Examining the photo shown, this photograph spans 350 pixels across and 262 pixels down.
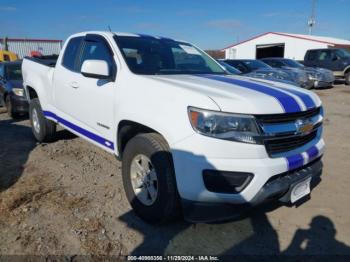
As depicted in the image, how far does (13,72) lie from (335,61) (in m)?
15.0

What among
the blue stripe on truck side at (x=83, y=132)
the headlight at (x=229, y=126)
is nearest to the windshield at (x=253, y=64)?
the blue stripe on truck side at (x=83, y=132)

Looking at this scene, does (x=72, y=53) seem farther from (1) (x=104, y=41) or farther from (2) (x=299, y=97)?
(2) (x=299, y=97)

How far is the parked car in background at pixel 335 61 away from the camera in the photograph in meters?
16.6

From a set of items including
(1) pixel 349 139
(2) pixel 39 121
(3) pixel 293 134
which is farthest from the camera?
(1) pixel 349 139

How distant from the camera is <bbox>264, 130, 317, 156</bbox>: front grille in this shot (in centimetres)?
252

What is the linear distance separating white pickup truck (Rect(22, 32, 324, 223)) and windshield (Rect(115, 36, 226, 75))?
18 mm

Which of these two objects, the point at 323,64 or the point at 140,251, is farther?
the point at 323,64

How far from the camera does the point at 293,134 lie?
2.67 meters

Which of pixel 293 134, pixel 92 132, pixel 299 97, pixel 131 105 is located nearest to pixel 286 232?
pixel 293 134

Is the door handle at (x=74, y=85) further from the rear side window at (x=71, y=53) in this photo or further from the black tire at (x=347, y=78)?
the black tire at (x=347, y=78)

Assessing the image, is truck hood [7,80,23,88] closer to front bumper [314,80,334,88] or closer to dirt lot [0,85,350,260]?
dirt lot [0,85,350,260]

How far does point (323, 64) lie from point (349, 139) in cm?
1226

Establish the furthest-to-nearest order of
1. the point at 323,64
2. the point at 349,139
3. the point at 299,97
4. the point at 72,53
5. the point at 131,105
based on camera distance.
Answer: the point at 323,64 < the point at 349,139 < the point at 72,53 < the point at 131,105 < the point at 299,97

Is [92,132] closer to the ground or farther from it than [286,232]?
farther from it
